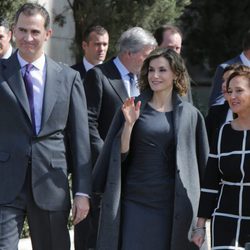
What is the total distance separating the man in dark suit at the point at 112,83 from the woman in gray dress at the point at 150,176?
3.76 feet

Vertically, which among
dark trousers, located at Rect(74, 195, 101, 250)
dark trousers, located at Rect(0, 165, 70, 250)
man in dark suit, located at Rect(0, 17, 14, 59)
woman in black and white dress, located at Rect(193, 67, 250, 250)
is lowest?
dark trousers, located at Rect(74, 195, 101, 250)

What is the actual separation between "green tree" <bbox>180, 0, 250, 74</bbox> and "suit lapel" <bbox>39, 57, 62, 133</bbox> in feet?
34.5

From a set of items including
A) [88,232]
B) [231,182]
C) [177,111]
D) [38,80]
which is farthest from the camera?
[88,232]

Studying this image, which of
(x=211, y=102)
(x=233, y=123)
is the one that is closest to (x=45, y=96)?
(x=233, y=123)

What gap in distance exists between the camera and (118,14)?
1150 centimetres

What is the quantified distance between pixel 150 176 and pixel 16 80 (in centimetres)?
108

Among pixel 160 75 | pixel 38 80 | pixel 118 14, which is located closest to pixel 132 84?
pixel 160 75

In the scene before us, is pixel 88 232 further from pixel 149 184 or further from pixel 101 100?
pixel 149 184

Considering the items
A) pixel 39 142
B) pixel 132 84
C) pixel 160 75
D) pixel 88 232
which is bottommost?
pixel 88 232

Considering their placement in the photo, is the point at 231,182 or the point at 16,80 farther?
the point at 16,80

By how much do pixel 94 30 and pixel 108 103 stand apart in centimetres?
201

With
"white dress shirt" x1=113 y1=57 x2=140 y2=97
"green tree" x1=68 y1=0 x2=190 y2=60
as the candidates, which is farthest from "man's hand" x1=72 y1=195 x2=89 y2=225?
"green tree" x1=68 y1=0 x2=190 y2=60

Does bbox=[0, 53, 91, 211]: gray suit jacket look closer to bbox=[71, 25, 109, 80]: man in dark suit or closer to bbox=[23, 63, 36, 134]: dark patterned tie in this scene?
bbox=[23, 63, 36, 134]: dark patterned tie

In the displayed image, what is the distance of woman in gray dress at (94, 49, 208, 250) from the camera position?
17.9ft
